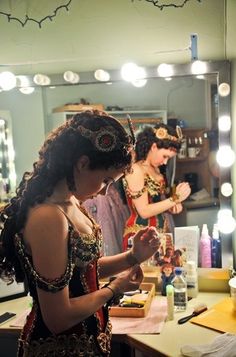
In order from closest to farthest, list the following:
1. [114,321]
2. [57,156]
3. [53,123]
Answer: [57,156] < [114,321] < [53,123]

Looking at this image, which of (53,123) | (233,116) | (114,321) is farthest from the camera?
(53,123)

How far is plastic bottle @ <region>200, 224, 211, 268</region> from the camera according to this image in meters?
1.61

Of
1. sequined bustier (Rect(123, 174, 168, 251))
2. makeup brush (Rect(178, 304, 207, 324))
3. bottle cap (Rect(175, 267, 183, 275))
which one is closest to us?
makeup brush (Rect(178, 304, 207, 324))

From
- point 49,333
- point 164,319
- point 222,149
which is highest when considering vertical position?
point 222,149

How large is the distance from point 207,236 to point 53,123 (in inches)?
29.7

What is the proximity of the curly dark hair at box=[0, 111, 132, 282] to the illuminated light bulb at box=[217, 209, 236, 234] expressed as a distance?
67 centimetres

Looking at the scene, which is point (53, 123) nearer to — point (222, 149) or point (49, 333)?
point (222, 149)

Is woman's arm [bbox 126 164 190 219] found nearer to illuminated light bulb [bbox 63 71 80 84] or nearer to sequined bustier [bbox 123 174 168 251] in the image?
sequined bustier [bbox 123 174 168 251]

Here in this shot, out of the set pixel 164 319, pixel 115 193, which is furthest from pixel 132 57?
pixel 164 319

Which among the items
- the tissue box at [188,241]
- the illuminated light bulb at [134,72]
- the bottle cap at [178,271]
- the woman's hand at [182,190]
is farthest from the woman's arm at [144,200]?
the illuminated light bulb at [134,72]

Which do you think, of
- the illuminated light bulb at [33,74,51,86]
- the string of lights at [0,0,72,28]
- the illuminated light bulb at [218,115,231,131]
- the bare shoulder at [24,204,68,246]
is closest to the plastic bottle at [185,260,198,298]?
the illuminated light bulb at [218,115,231,131]

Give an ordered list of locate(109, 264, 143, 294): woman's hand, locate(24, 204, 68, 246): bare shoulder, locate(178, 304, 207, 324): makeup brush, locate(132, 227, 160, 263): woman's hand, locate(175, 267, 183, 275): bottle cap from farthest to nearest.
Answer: locate(175, 267, 183, 275): bottle cap < locate(178, 304, 207, 324): makeup brush < locate(132, 227, 160, 263): woman's hand < locate(109, 264, 143, 294): woman's hand < locate(24, 204, 68, 246): bare shoulder

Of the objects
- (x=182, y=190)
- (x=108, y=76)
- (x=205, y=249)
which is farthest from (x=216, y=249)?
(x=108, y=76)

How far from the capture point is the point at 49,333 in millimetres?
1003
